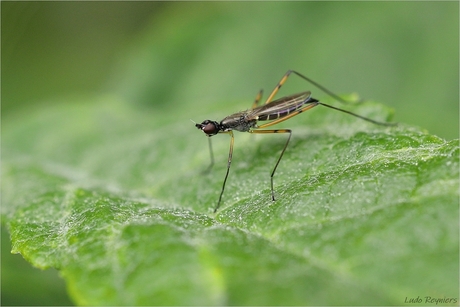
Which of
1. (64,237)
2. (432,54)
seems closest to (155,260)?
(64,237)

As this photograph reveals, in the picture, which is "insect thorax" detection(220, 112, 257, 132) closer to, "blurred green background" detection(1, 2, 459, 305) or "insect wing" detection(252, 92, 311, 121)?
"insect wing" detection(252, 92, 311, 121)

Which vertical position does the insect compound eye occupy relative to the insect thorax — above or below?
below

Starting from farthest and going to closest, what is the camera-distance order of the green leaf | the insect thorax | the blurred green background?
the blurred green background → the insect thorax → the green leaf

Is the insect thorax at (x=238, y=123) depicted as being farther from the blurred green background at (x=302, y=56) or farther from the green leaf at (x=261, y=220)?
the blurred green background at (x=302, y=56)

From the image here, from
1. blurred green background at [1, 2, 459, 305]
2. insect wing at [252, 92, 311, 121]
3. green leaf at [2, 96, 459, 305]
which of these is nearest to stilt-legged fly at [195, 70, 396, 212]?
insect wing at [252, 92, 311, 121]

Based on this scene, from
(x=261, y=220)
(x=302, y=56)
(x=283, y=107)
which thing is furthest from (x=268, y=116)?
(x=302, y=56)

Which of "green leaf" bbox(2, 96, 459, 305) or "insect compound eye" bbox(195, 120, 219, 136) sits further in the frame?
"insect compound eye" bbox(195, 120, 219, 136)
